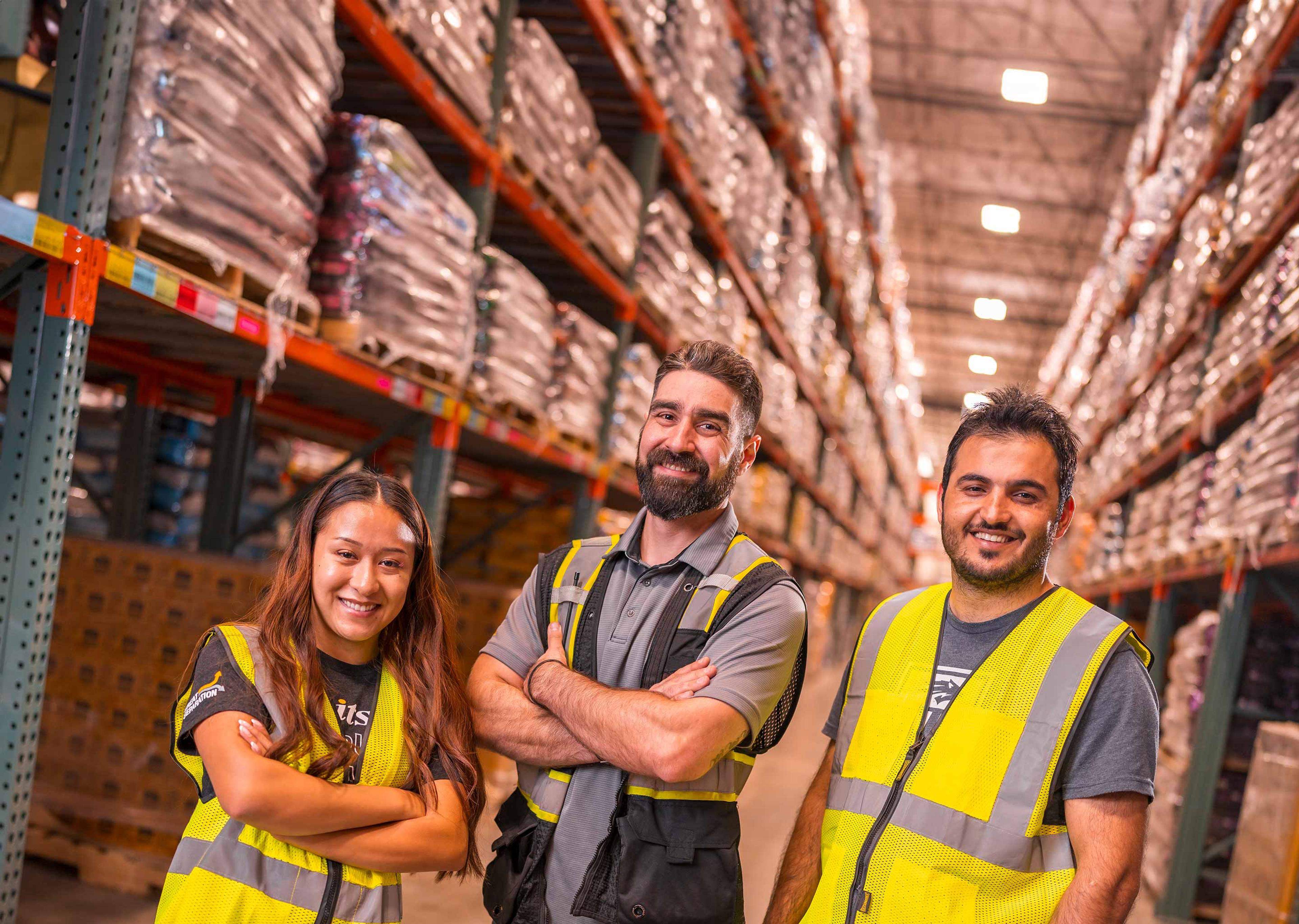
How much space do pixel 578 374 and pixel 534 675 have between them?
4.11 metres

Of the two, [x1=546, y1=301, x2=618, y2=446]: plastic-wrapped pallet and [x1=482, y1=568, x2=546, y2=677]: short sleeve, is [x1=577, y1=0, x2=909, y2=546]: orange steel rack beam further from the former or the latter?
[x1=482, y1=568, x2=546, y2=677]: short sleeve

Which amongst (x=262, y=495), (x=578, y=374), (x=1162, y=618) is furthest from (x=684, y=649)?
(x=1162, y=618)

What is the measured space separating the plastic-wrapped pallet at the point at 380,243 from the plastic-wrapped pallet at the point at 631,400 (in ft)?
7.87

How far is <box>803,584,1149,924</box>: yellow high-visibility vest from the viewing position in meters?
2.05

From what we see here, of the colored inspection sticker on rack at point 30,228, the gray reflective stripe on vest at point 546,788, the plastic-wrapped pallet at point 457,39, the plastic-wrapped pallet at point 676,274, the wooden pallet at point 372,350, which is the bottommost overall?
the gray reflective stripe on vest at point 546,788

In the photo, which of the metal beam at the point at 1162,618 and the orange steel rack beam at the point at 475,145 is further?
the metal beam at the point at 1162,618

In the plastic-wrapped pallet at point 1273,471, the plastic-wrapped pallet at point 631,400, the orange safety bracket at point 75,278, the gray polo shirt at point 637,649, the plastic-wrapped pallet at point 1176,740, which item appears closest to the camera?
the gray polo shirt at point 637,649

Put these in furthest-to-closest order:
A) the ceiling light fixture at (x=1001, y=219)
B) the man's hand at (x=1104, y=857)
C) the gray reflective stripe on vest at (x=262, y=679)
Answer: the ceiling light fixture at (x=1001, y=219), the gray reflective stripe on vest at (x=262, y=679), the man's hand at (x=1104, y=857)

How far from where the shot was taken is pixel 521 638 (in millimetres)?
2504

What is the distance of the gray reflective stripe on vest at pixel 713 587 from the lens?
2318 mm

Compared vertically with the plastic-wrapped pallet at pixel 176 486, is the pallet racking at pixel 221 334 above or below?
above

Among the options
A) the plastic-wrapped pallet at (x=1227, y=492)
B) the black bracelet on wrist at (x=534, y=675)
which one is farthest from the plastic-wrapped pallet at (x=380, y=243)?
the plastic-wrapped pallet at (x=1227, y=492)

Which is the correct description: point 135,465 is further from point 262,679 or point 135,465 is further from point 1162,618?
point 1162,618

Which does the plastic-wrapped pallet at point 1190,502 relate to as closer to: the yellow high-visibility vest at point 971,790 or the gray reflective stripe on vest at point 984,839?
the yellow high-visibility vest at point 971,790
